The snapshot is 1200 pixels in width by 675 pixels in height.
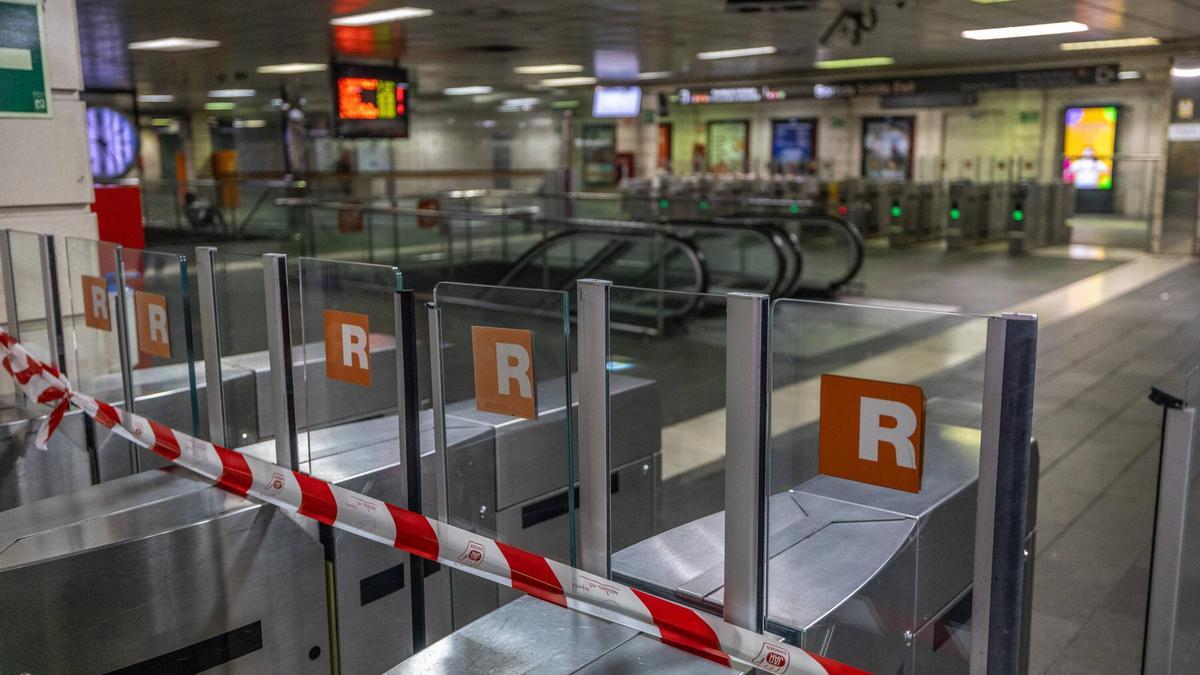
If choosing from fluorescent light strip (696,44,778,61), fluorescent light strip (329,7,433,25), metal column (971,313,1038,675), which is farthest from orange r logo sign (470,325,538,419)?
fluorescent light strip (696,44,778,61)

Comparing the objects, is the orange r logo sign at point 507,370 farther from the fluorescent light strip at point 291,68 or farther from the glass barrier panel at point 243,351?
the fluorescent light strip at point 291,68

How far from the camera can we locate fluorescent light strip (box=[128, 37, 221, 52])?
11266 millimetres

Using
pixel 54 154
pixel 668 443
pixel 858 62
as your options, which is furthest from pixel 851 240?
pixel 54 154

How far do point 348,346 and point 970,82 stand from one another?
49.6ft

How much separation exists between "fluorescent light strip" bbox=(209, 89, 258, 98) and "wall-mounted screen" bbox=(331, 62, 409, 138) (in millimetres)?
8315

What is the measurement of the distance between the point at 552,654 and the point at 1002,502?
2.99ft

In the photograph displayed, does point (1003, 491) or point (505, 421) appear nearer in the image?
point (1003, 491)

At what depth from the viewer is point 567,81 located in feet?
59.9

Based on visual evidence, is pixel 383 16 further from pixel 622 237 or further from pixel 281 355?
pixel 281 355

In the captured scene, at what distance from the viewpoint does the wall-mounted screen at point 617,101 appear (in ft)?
59.9

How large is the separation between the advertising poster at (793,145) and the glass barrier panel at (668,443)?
12566 mm

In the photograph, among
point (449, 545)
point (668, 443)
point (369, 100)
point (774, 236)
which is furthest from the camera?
point (369, 100)

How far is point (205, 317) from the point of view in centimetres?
308

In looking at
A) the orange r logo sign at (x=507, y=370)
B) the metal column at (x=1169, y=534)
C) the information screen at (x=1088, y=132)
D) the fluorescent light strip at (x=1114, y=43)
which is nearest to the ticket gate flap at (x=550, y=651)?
the orange r logo sign at (x=507, y=370)
